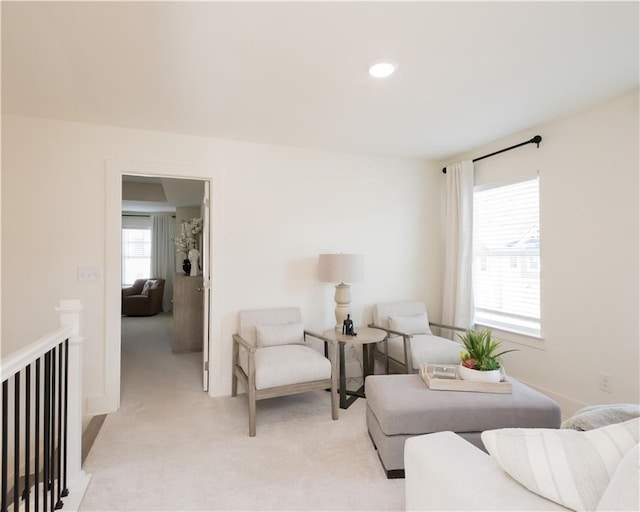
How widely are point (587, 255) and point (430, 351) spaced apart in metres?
1.41

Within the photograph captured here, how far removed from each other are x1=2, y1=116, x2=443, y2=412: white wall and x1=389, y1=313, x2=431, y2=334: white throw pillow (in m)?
0.43

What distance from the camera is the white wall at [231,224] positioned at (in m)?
2.68

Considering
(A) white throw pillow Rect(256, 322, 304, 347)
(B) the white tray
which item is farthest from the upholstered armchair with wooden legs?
(B) the white tray

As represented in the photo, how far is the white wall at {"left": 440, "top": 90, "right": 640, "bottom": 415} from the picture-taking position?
2.38 metres

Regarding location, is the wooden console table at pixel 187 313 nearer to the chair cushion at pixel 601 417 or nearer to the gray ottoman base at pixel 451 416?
the gray ottoman base at pixel 451 416

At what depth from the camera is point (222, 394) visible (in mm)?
3166

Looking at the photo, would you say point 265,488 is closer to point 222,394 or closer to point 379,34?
point 222,394

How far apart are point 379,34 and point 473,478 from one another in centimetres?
189

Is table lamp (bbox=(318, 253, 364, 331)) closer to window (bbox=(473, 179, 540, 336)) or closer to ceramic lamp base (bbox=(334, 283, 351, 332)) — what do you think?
ceramic lamp base (bbox=(334, 283, 351, 332))

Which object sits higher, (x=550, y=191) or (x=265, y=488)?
(x=550, y=191)

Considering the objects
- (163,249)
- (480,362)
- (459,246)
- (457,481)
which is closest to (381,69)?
(480,362)

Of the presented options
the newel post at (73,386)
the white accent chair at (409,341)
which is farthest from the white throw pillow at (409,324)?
the newel post at (73,386)

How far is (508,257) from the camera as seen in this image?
10.9ft

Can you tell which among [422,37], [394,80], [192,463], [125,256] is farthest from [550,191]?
[125,256]
